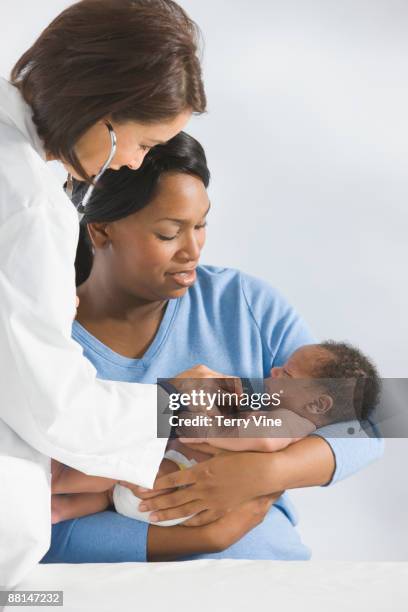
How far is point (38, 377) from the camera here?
135 centimetres

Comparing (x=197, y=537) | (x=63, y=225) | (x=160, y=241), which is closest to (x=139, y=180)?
(x=160, y=241)

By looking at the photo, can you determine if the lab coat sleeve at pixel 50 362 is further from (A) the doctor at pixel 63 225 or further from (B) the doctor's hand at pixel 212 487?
(B) the doctor's hand at pixel 212 487

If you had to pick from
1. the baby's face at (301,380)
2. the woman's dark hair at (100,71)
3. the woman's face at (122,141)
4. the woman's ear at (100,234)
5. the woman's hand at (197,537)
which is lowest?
the woman's hand at (197,537)

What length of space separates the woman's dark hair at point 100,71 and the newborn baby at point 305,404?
630 mm

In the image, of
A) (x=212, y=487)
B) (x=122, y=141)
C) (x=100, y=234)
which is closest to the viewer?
(x=122, y=141)

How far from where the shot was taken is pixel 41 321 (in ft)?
4.37

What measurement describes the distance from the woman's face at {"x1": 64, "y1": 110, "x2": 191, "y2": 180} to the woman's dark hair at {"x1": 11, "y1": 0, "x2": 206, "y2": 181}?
15mm

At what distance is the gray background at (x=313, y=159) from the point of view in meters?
2.95

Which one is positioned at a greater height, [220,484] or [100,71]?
[100,71]

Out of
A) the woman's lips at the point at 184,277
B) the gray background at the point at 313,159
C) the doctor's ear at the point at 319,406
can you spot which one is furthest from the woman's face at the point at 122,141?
the gray background at the point at 313,159

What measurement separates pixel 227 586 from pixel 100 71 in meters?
0.84

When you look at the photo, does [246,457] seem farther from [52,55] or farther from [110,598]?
[52,55]

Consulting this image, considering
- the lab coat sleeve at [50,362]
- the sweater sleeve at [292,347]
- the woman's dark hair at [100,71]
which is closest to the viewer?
the lab coat sleeve at [50,362]

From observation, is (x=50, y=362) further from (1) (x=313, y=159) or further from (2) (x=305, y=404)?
(1) (x=313, y=159)
